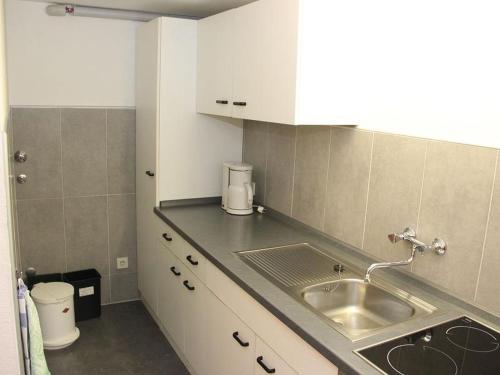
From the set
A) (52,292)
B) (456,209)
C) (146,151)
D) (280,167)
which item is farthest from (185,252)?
(456,209)

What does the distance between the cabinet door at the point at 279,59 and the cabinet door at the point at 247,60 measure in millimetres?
49

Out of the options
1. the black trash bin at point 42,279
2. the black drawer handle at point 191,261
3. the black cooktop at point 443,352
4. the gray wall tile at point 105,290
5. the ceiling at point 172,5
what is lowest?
the gray wall tile at point 105,290

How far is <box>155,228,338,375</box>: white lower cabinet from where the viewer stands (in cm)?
166

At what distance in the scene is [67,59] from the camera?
301 centimetres

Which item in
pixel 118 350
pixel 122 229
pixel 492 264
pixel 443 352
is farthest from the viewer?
pixel 122 229

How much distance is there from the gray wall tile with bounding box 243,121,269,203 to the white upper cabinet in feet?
1.50

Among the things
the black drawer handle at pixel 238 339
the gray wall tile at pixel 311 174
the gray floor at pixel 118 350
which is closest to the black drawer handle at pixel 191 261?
the black drawer handle at pixel 238 339

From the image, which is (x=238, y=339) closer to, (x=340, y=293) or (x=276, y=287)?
(x=276, y=287)

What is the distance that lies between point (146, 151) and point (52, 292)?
3.44 feet

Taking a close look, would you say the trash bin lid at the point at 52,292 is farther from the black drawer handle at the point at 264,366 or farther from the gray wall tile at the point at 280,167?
the black drawer handle at the point at 264,366

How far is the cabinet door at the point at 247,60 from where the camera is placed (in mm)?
2225

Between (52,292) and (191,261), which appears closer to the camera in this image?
(191,261)

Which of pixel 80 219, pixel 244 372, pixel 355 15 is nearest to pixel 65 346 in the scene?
pixel 80 219

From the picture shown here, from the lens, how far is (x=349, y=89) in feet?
6.84
